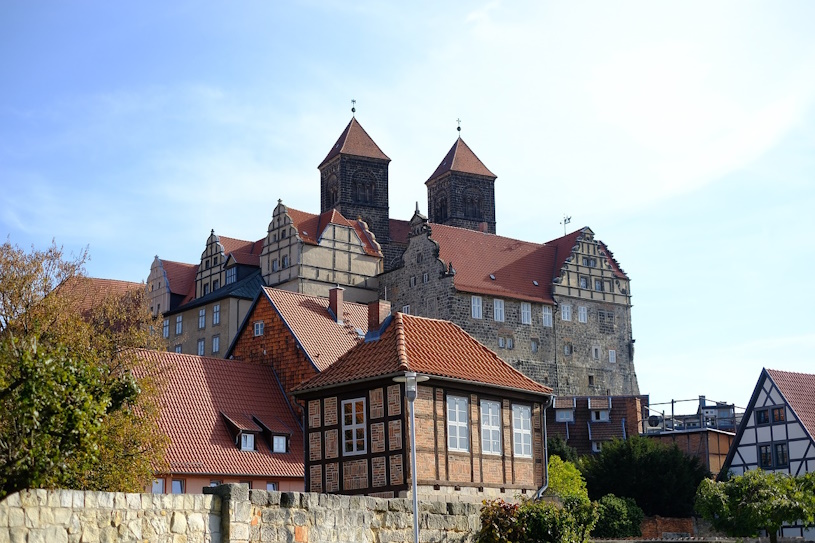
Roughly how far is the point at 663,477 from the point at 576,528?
87.4 ft

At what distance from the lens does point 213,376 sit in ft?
132

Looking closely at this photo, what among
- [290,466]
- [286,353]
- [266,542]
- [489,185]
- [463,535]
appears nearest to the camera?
[266,542]

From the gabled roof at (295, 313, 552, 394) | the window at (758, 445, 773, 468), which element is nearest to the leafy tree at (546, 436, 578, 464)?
the window at (758, 445, 773, 468)

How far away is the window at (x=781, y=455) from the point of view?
46.8 m

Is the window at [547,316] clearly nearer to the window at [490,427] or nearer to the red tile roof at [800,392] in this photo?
the red tile roof at [800,392]

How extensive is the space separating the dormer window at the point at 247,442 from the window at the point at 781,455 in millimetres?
21254

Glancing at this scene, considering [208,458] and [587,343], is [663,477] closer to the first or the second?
[208,458]

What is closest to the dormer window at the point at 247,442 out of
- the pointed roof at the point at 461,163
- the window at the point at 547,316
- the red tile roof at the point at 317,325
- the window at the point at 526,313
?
the red tile roof at the point at 317,325

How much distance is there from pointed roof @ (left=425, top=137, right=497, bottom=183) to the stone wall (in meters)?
75.4

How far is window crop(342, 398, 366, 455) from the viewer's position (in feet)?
97.8

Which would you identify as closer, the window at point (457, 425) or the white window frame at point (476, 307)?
the window at point (457, 425)

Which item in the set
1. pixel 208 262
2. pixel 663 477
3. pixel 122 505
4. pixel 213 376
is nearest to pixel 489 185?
pixel 208 262

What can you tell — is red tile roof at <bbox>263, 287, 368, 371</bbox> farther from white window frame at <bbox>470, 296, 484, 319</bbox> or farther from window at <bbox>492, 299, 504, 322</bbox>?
window at <bbox>492, 299, 504, 322</bbox>

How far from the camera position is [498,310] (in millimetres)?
70625
